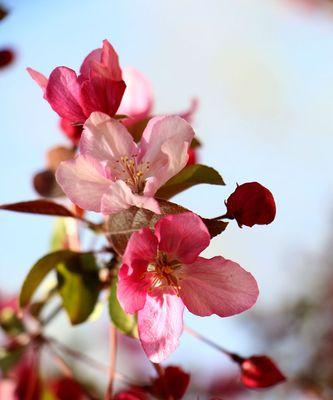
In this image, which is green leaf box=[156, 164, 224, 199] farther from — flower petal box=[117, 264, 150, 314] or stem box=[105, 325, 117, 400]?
stem box=[105, 325, 117, 400]

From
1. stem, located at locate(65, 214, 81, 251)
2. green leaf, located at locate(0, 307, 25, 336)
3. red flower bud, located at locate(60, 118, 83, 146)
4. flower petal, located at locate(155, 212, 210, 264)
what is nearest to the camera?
flower petal, located at locate(155, 212, 210, 264)

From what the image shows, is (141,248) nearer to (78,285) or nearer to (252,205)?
(252,205)

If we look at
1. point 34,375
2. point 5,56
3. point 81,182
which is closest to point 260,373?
point 81,182

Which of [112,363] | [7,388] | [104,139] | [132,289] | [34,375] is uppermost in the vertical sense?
[104,139]

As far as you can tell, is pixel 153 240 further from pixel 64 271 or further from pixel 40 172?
pixel 40 172

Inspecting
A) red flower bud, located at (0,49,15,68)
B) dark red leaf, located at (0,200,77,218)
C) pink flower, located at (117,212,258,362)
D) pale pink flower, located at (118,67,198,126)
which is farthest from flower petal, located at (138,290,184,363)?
red flower bud, located at (0,49,15,68)

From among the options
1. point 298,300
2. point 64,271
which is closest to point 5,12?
point 64,271
